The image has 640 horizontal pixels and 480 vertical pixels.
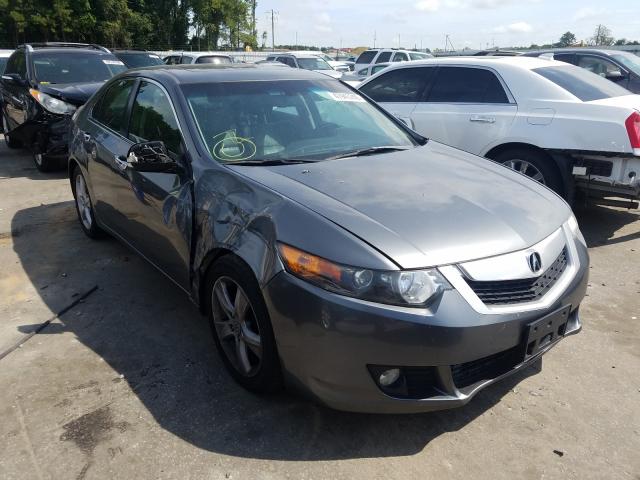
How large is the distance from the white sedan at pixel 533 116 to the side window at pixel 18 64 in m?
5.67

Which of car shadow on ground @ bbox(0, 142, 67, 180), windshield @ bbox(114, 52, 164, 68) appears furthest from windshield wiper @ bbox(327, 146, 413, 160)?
windshield @ bbox(114, 52, 164, 68)

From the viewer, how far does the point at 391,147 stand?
3.67 m

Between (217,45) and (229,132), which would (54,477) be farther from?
(217,45)

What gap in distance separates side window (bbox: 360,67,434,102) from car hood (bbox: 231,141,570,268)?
345cm

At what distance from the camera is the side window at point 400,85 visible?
666 cm

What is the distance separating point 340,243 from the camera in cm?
236

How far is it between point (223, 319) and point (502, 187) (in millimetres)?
1670

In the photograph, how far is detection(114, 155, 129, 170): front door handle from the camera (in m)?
3.94

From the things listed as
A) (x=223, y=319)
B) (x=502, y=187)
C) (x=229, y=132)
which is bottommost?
(x=223, y=319)

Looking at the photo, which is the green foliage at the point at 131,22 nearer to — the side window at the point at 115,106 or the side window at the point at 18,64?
the side window at the point at 18,64

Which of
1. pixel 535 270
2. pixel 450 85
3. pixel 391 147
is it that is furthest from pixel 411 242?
pixel 450 85

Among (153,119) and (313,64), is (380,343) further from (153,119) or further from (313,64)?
(313,64)

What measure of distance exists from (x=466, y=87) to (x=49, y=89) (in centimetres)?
562

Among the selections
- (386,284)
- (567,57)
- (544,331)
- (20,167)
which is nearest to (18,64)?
(20,167)
